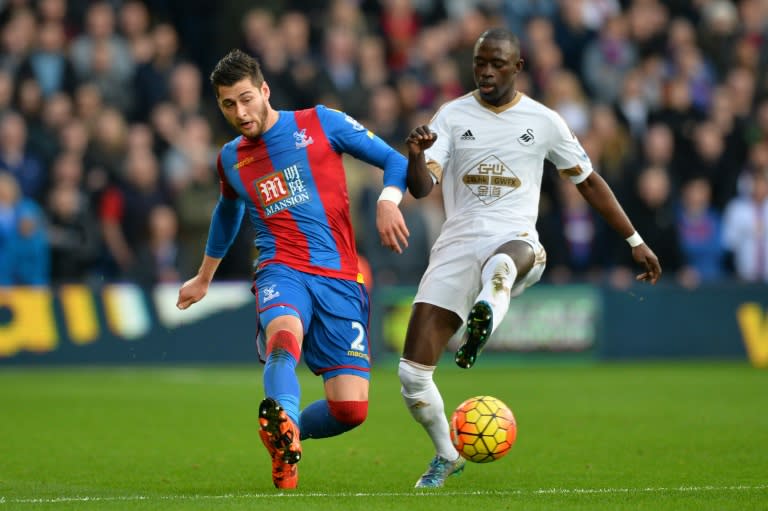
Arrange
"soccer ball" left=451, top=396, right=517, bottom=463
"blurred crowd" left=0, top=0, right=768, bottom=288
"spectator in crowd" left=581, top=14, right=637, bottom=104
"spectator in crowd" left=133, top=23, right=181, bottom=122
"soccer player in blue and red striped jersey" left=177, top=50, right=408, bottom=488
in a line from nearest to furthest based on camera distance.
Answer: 1. "soccer player in blue and red striped jersey" left=177, top=50, right=408, bottom=488
2. "soccer ball" left=451, top=396, right=517, bottom=463
3. "blurred crowd" left=0, top=0, right=768, bottom=288
4. "spectator in crowd" left=133, top=23, right=181, bottom=122
5. "spectator in crowd" left=581, top=14, right=637, bottom=104

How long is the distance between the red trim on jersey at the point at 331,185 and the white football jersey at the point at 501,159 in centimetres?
66

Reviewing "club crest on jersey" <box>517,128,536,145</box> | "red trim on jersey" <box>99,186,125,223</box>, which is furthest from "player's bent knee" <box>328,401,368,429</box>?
"red trim on jersey" <box>99,186,125,223</box>

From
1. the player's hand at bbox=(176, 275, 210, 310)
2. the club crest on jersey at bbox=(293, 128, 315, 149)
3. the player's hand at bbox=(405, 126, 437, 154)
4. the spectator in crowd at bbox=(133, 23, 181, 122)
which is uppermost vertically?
the spectator in crowd at bbox=(133, 23, 181, 122)

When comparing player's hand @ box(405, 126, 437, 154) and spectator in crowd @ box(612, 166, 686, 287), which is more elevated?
player's hand @ box(405, 126, 437, 154)

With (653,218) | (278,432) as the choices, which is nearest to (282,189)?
(278,432)

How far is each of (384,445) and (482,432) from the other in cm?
273

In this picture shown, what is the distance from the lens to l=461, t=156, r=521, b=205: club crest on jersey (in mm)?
8695

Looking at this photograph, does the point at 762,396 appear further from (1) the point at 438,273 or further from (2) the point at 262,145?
(2) the point at 262,145

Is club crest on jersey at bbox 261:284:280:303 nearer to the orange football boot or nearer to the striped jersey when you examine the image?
the striped jersey

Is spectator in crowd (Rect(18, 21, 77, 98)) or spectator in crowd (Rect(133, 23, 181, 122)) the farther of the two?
spectator in crowd (Rect(133, 23, 181, 122))

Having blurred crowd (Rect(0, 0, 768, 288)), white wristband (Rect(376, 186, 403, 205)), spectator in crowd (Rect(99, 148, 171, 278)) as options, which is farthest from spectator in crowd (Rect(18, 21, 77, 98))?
white wristband (Rect(376, 186, 403, 205))

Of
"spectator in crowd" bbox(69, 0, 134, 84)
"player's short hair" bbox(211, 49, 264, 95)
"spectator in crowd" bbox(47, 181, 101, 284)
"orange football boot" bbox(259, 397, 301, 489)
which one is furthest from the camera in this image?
"spectator in crowd" bbox(69, 0, 134, 84)

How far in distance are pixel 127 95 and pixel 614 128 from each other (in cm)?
657

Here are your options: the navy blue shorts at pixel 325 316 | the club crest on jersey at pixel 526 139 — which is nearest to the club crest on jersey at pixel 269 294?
the navy blue shorts at pixel 325 316
